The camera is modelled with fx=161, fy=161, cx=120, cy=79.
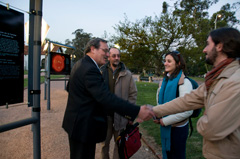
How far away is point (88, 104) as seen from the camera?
1.96 m

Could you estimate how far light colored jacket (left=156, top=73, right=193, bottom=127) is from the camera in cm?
227

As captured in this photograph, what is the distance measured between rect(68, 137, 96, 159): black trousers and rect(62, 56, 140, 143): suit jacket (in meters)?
0.12

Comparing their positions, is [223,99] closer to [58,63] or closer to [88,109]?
[88,109]

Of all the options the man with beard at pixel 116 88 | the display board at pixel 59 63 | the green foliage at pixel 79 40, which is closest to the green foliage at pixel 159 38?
the display board at pixel 59 63

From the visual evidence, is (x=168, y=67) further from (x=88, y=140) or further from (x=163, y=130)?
(x=88, y=140)

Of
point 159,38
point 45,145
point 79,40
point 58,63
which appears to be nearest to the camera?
point 45,145

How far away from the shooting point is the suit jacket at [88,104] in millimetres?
1918

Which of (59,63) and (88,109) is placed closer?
(88,109)

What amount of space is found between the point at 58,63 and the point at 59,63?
0.05m

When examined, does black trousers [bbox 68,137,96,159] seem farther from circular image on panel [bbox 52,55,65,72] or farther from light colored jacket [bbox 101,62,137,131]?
circular image on panel [bbox 52,55,65,72]

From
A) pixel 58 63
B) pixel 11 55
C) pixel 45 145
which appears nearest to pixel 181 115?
pixel 11 55

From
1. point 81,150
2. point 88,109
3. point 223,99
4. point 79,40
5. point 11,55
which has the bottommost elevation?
point 81,150

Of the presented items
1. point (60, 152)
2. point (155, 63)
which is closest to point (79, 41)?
point (155, 63)

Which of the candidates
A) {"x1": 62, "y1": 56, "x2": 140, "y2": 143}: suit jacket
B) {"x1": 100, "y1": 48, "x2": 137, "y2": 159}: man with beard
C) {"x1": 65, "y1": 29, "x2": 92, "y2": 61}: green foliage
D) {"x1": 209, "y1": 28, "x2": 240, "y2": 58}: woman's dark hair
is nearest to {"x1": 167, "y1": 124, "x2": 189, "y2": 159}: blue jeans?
{"x1": 62, "y1": 56, "x2": 140, "y2": 143}: suit jacket
